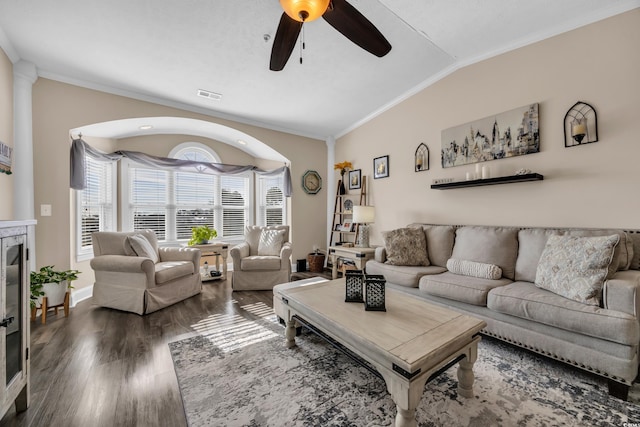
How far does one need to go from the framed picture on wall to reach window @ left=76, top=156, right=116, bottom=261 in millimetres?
4180

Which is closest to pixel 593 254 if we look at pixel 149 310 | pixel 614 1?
pixel 614 1

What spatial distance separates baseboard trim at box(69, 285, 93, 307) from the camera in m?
3.05

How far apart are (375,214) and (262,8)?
3.17 metres

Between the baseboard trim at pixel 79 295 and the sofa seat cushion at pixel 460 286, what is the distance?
4.02 meters

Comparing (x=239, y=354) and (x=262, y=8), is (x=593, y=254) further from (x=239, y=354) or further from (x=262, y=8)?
(x=262, y=8)

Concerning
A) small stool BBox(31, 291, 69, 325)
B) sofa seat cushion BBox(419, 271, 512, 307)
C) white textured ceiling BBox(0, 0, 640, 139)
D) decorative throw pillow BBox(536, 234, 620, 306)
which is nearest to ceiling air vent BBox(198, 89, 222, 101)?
white textured ceiling BBox(0, 0, 640, 139)

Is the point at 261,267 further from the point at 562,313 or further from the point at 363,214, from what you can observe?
the point at 562,313

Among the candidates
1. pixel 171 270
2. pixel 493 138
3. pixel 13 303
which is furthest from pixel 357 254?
pixel 13 303

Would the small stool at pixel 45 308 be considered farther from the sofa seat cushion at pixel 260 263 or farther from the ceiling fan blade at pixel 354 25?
the ceiling fan blade at pixel 354 25

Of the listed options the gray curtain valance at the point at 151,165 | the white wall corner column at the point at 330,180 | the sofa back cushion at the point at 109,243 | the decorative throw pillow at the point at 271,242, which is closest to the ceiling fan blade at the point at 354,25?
the decorative throw pillow at the point at 271,242

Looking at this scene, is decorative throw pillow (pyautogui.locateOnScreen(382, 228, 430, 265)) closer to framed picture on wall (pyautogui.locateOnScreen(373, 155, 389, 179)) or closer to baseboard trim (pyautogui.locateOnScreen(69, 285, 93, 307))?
framed picture on wall (pyautogui.locateOnScreen(373, 155, 389, 179))

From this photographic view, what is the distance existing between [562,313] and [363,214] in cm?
261

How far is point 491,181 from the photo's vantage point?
107 inches

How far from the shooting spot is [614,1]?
210cm
